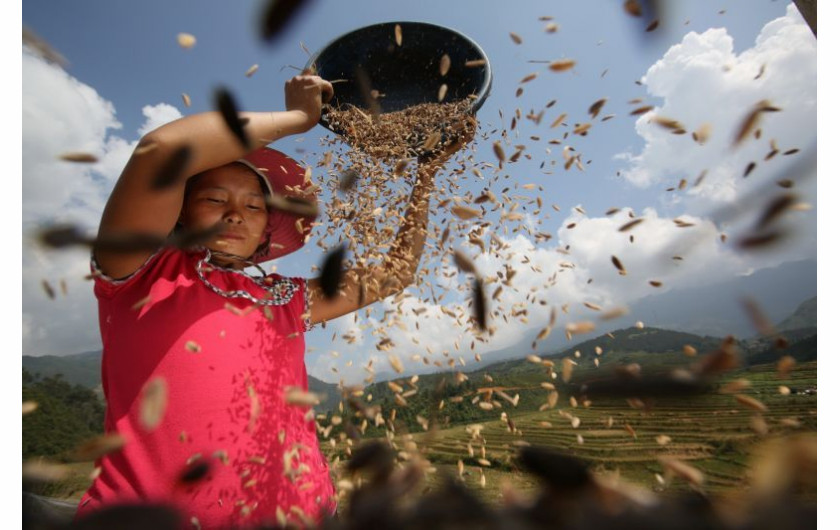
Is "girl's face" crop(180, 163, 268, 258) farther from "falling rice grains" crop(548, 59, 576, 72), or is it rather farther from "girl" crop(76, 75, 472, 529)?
"falling rice grains" crop(548, 59, 576, 72)

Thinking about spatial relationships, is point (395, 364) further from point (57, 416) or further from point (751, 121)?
point (57, 416)

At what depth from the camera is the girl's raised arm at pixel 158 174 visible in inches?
56.3

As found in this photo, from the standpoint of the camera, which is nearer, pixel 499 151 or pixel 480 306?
pixel 480 306

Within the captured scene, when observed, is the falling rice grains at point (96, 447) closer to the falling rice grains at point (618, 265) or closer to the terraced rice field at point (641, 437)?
the terraced rice field at point (641, 437)

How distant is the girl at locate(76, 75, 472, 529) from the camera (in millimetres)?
1399

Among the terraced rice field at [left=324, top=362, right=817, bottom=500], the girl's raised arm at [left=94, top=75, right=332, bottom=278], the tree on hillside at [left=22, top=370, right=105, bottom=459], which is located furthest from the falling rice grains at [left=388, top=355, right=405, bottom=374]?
the tree on hillside at [left=22, top=370, right=105, bottom=459]

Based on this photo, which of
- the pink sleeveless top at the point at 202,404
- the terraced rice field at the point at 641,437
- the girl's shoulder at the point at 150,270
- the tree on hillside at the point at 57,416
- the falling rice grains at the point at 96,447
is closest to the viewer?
the falling rice grains at the point at 96,447

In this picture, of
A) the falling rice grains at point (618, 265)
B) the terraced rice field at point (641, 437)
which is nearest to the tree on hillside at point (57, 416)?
the terraced rice field at point (641, 437)

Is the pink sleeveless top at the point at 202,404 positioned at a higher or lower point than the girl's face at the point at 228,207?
lower

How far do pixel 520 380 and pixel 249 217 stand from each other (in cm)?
144

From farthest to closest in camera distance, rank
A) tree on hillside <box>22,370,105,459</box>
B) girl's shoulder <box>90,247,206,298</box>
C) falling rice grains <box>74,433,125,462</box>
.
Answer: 1. tree on hillside <box>22,370,105,459</box>
2. girl's shoulder <box>90,247,206,298</box>
3. falling rice grains <box>74,433,125,462</box>

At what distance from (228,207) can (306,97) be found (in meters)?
0.61

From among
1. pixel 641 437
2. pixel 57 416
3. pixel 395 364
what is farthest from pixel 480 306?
pixel 57 416

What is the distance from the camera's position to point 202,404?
1.48 m
